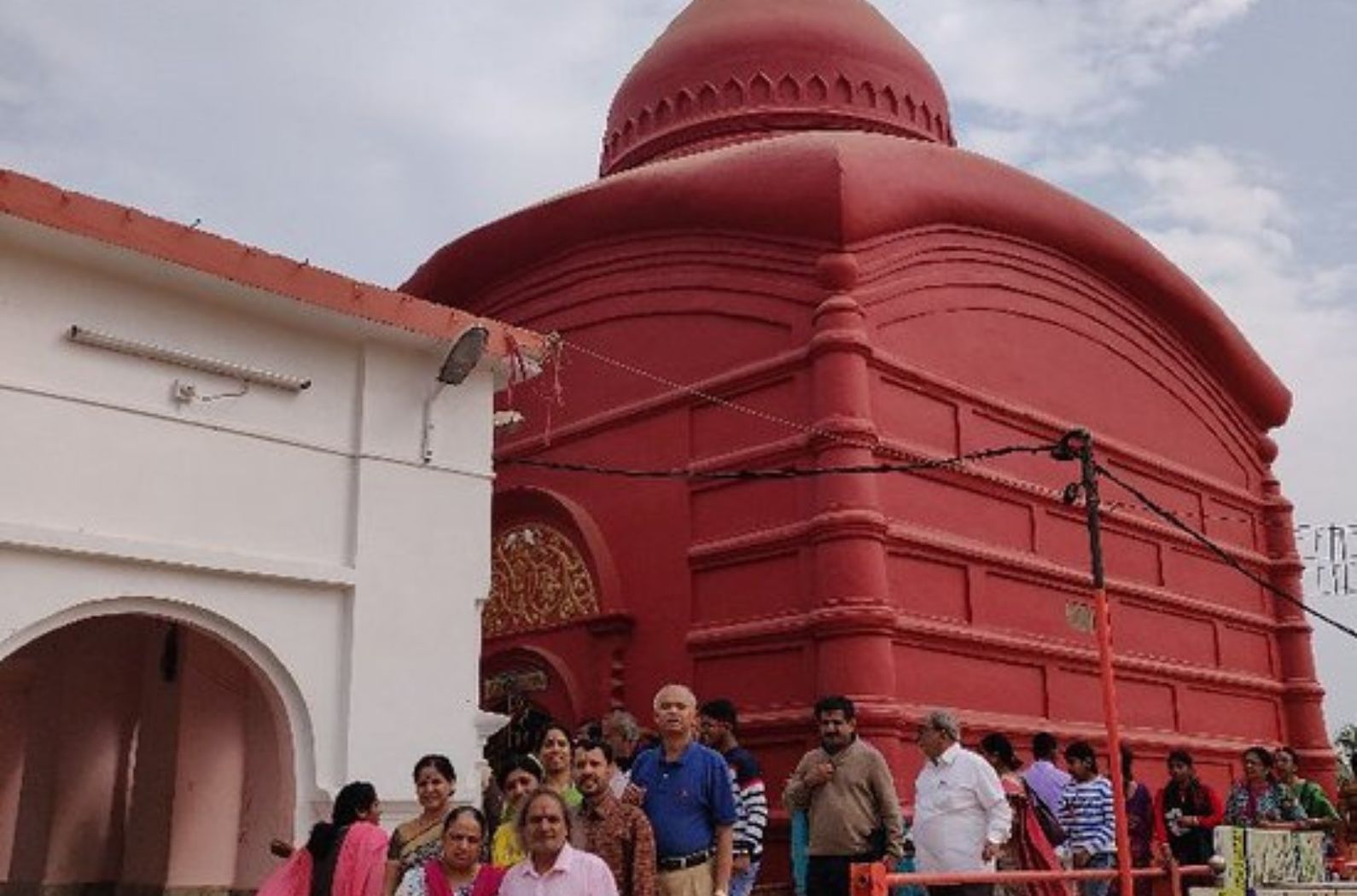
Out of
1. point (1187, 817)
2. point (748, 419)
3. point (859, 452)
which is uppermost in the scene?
point (748, 419)

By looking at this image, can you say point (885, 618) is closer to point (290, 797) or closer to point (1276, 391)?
point (290, 797)

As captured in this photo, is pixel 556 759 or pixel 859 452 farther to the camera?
pixel 859 452

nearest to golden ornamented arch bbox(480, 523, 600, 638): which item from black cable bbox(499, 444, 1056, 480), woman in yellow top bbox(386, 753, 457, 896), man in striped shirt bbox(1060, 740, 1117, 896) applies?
black cable bbox(499, 444, 1056, 480)

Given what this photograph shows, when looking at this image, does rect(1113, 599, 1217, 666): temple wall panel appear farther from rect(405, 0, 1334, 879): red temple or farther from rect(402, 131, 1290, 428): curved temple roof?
rect(402, 131, 1290, 428): curved temple roof

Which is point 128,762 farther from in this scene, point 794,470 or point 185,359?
point 794,470

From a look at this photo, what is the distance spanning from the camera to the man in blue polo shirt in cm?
493

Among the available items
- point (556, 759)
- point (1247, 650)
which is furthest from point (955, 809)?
point (1247, 650)

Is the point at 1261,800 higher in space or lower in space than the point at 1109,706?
lower

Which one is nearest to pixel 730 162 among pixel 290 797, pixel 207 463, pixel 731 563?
pixel 731 563

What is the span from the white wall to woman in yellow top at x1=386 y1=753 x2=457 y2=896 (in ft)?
6.18

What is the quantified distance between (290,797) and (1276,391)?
35.2 ft

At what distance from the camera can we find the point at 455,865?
13.8 ft

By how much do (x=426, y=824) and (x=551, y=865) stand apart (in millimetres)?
912

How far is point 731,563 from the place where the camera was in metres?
Answer: 9.28
